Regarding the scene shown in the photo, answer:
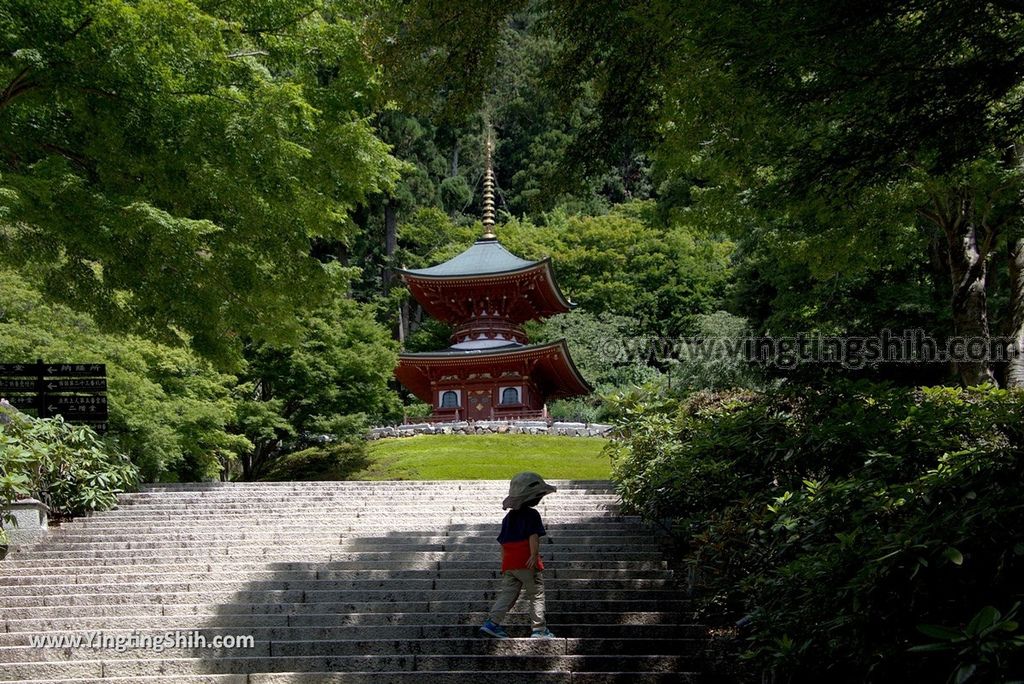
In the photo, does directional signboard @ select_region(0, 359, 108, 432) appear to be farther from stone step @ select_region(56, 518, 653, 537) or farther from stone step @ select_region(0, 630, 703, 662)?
stone step @ select_region(0, 630, 703, 662)

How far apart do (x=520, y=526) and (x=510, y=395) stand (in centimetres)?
2504

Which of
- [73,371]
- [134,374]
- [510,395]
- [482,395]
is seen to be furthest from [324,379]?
[73,371]

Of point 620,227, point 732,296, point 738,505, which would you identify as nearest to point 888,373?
point 732,296

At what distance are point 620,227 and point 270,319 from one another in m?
32.9

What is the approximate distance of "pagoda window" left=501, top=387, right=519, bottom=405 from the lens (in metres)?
31.4

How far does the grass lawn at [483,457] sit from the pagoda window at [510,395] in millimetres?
3819

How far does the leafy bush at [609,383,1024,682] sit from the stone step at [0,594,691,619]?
0.61 meters

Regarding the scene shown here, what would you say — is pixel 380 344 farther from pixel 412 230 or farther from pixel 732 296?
pixel 412 230

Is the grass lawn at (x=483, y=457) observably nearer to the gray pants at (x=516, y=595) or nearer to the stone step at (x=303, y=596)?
the stone step at (x=303, y=596)

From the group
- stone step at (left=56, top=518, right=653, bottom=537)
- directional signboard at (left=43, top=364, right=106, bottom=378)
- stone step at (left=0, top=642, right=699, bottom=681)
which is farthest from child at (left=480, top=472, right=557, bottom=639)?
directional signboard at (left=43, top=364, right=106, bottom=378)

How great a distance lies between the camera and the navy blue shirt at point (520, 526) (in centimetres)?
646

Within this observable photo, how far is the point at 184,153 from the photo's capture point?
875 cm

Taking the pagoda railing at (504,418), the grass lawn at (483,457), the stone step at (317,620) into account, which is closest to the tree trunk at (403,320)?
the pagoda railing at (504,418)

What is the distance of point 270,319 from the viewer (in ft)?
35.3
